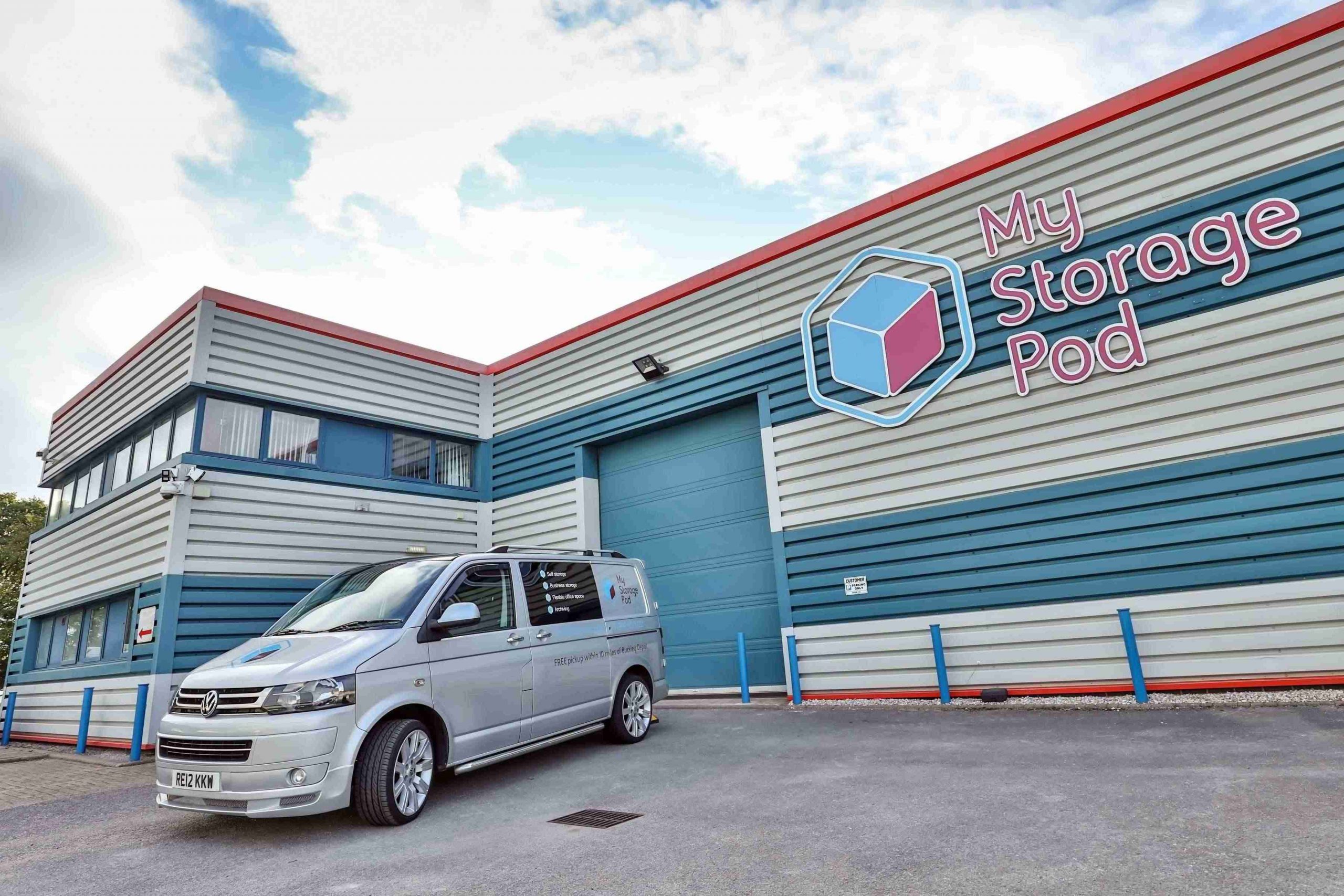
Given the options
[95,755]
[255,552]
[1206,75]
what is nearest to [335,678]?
[255,552]

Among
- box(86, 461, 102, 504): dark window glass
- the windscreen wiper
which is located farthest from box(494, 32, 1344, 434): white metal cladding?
box(86, 461, 102, 504): dark window glass

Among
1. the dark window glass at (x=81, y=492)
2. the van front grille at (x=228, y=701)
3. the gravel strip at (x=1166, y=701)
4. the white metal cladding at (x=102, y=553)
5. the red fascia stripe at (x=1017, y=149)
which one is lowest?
the gravel strip at (x=1166, y=701)

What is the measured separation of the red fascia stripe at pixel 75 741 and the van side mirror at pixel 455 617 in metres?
5.69

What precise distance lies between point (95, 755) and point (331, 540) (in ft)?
11.7

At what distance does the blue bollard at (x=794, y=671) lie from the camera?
868 centimetres

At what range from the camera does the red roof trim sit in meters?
7.13

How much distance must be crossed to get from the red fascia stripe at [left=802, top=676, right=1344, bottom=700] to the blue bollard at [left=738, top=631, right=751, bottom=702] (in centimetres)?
105

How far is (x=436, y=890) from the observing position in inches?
133

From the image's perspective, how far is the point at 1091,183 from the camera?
25.8 feet

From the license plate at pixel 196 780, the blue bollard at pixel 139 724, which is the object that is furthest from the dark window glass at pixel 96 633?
the license plate at pixel 196 780

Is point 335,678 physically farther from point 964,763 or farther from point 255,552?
point 255,552

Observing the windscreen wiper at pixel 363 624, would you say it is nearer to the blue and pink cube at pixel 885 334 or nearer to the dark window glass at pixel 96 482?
the blue and pink cube at pixel 885 334

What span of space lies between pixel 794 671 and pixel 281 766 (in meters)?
6.03

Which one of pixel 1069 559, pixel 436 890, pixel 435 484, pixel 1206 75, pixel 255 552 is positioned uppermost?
pixel 1206 75
